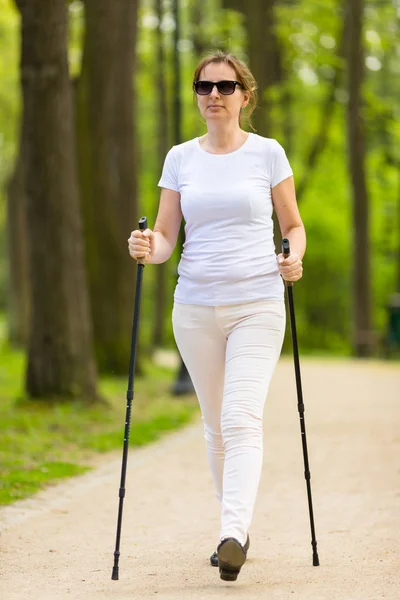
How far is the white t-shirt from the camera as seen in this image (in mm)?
5250

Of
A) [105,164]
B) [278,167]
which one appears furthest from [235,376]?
[105,164]

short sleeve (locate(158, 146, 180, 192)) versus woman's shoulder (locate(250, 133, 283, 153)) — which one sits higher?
woman's shoulder (locate(250, 133, 283, 153))

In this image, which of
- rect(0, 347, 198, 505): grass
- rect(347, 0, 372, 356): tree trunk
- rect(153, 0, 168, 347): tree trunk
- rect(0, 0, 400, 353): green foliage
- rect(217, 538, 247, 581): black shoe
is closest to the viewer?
rect(217, 538, 247, 581): black shoe

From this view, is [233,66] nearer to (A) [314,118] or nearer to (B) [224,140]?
(B) [224,140]

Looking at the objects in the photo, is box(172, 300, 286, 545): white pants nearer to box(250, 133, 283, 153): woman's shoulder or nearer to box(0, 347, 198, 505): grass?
box(250, 133, 283, 153): woman's shoulder

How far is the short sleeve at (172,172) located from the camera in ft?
18.0

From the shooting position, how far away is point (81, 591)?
5.12 metres

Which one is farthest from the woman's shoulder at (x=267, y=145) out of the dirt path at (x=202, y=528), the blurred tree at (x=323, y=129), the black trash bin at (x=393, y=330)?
the blurred tree at (x=323, y=129)

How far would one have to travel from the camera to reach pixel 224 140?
17.7ft

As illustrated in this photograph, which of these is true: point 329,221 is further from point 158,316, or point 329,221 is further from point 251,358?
point 251,358

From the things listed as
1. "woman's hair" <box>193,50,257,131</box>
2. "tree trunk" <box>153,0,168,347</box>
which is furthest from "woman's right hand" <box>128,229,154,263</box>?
"tree trunk" <box>153,0,168,347</box>

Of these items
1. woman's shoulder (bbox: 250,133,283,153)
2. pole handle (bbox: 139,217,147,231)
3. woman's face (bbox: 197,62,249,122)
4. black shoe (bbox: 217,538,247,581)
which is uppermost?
woman's face (bbox: 197,62,249,122)

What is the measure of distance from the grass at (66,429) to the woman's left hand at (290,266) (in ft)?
10.6

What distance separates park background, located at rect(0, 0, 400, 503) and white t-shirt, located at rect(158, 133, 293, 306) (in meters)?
2.82
